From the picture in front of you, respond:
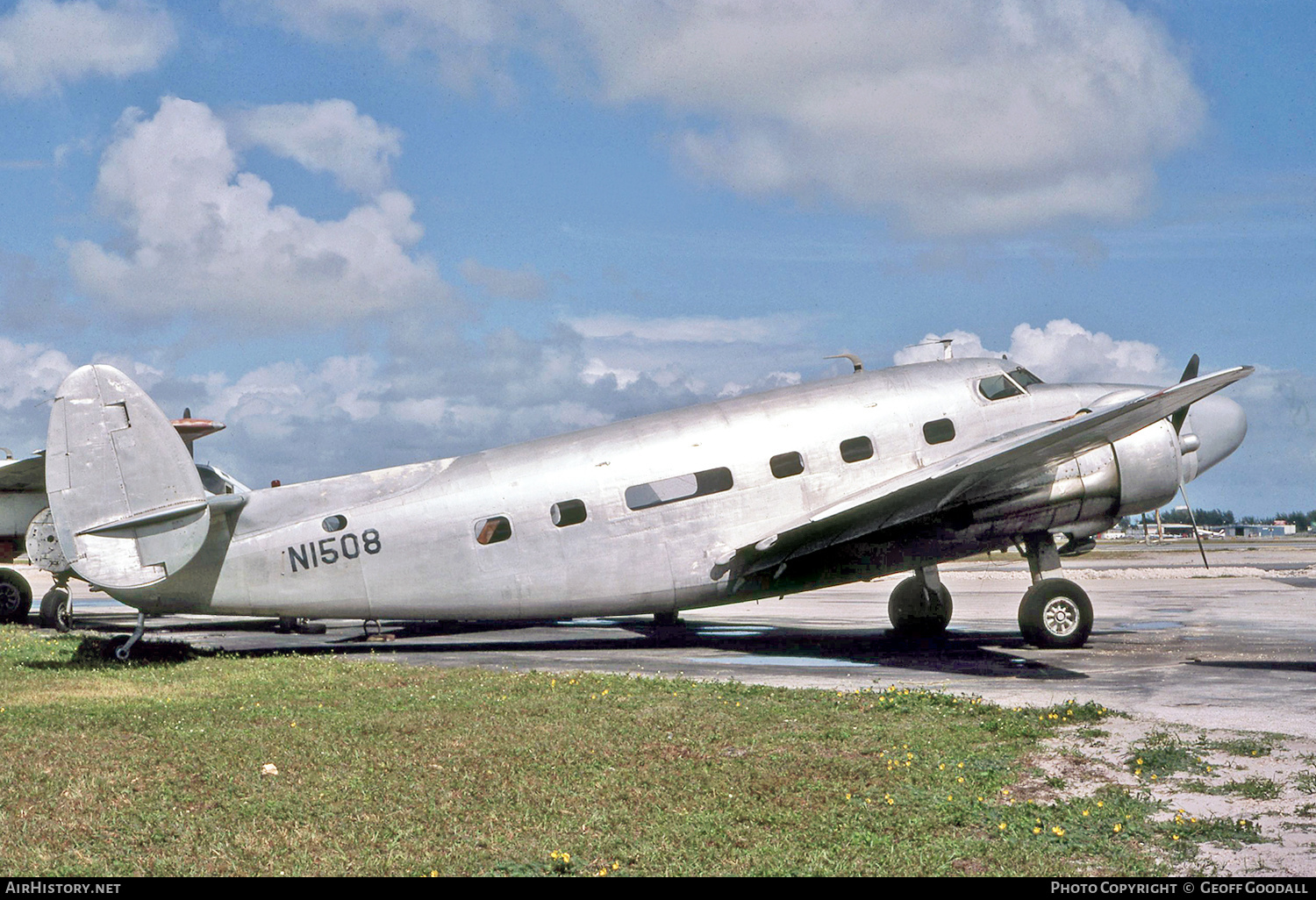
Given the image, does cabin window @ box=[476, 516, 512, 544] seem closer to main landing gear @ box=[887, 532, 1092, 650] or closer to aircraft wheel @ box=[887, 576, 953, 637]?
main landing gear @ box=[887, 532, 1092, 650]

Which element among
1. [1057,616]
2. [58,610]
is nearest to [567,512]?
[1057,616]

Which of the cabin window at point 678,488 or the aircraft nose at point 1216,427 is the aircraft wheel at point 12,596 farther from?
the aircraft nose at point 1216,427

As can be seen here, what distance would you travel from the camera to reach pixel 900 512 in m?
17.7

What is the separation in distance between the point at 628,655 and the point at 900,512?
16.6 feet

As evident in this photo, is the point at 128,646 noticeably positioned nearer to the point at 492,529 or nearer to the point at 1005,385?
the point at 492,529

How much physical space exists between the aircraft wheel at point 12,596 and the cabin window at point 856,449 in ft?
67.8

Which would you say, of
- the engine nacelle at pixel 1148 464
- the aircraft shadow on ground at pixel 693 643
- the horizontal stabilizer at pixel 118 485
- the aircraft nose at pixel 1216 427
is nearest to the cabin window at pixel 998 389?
the engine nacelle at pixel 1148 464

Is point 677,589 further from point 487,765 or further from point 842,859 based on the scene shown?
point 842,859

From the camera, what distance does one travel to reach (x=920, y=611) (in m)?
19.9

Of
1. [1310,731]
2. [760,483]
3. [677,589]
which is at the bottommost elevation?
[1310,731]

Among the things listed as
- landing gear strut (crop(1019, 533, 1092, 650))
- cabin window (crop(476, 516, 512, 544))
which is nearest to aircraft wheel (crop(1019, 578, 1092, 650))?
landing gear strut (crop(1019, 533, 1092, 650))

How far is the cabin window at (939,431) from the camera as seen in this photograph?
1827 cm

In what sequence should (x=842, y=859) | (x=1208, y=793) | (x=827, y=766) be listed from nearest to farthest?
(x=842, y=859) < (x=1208, y=793) < (x=827, y=766)

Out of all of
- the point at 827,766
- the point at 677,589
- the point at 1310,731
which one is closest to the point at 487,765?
the point at 827,766
